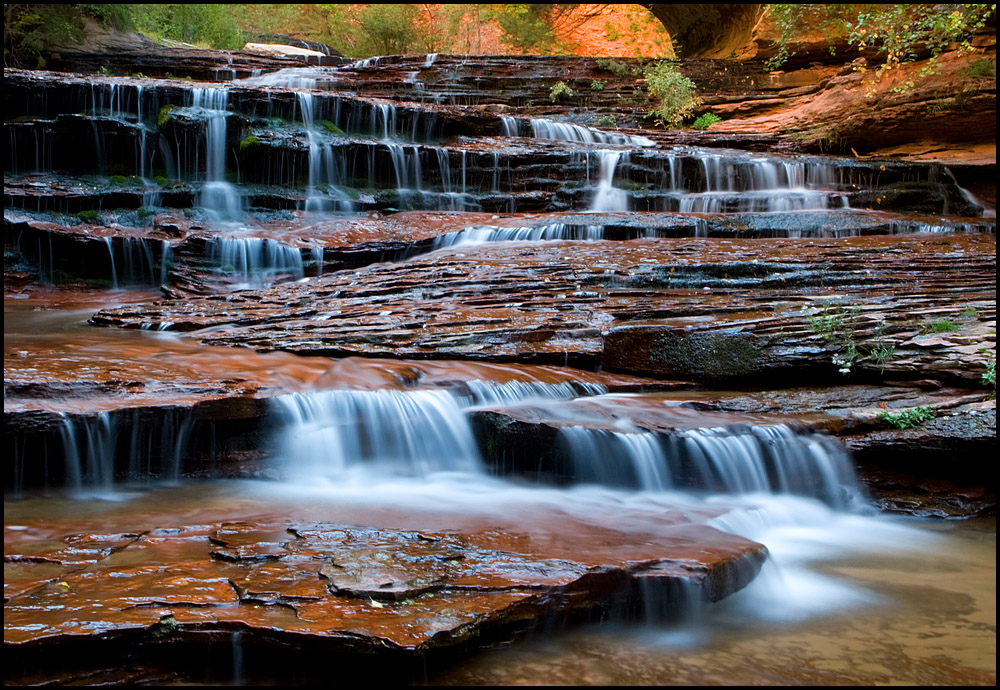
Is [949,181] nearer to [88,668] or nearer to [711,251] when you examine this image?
[711,251]

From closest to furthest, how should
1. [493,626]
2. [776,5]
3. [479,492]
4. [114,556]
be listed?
1. [493,626]
2. [114,556]
3. [479,492]
4. [776,5]

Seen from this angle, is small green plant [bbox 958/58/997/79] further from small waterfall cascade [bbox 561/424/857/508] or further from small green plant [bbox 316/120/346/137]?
small waterfall cascade [bbox 561/424/857/508]

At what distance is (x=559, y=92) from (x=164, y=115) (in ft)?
30.4

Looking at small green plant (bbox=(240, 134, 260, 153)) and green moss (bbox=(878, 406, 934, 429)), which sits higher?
small green plant (bbox=(240, 134, 260, 153))

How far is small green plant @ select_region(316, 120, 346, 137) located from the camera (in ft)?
44.3

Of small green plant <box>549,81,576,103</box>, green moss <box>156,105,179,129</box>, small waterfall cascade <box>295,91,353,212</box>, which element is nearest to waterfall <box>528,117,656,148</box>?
small green plant <box>549,81,576,103</box>

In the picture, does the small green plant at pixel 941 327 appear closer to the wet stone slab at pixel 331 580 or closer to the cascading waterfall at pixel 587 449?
the cascading waterfall at pixel 587 449

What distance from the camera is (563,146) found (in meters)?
Answer: 13.8

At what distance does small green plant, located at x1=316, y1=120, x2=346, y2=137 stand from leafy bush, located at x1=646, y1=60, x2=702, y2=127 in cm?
781

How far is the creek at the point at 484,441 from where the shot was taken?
9.70 feet

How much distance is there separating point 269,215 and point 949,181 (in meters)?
11.6

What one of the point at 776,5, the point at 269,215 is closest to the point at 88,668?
the point at 269,215

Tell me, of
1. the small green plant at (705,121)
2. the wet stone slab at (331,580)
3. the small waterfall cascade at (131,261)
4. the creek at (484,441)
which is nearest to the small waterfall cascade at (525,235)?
the creek at (484,441)

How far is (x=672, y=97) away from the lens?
17141 millimetres
